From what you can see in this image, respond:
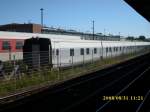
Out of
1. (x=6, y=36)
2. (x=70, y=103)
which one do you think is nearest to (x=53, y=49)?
(x=6, y=36)

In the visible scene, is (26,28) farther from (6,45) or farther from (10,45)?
(6,45)

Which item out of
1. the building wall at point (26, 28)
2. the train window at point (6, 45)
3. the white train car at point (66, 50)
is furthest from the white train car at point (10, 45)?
the building wall at point (26, 28)

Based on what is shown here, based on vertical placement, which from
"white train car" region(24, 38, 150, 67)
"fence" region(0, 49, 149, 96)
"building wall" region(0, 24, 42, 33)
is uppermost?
"building wall" region(0, 24, 42, 33)

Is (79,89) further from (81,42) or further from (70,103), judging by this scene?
(81,42)

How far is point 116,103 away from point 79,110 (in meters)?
1.79

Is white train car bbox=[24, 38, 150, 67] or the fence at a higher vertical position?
white train car bbox=[24, 38, 150, 67]

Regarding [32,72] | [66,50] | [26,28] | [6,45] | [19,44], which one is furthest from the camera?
[26,28]

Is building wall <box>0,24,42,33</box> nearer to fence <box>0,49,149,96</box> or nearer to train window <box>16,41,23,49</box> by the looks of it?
train window <box>16,41,23,49</box>

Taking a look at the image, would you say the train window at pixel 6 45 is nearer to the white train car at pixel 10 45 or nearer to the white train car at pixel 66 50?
the white train car at pixel 10 45

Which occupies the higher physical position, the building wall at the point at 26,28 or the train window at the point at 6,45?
the building wall at the point at 26,28

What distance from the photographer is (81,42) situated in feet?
114

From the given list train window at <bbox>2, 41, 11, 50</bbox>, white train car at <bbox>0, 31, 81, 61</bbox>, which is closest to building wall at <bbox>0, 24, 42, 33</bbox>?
white train car at <bbox>0, 31, 81, 61</bbox>

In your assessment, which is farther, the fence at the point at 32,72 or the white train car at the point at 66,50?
the white train car at the point at 66,50

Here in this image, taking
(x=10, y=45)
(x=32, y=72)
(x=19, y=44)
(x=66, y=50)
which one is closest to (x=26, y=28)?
(x=19, y=44)
